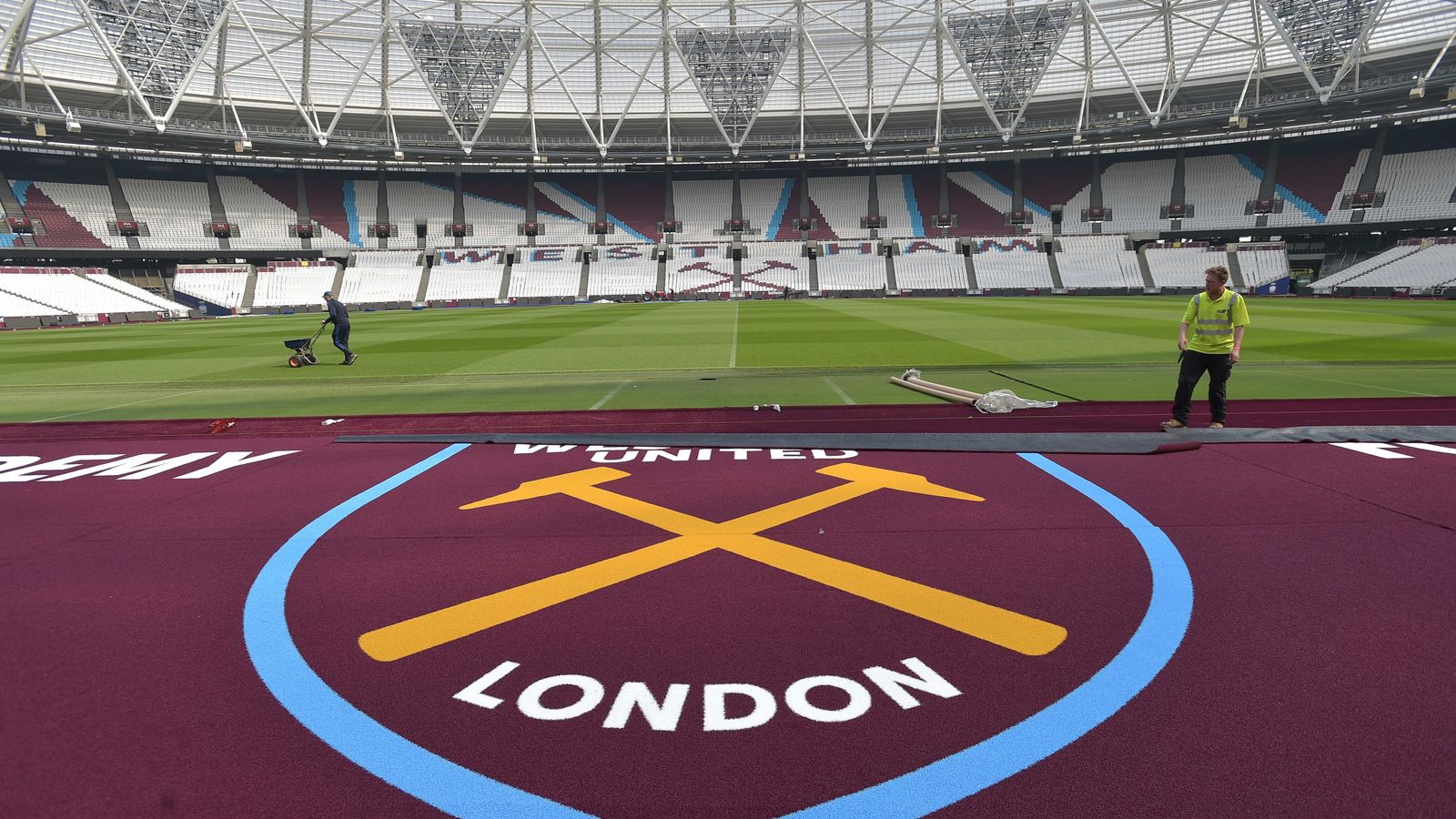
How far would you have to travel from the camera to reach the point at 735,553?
4.16 metres

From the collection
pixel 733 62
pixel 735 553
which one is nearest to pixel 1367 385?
pixel 735 553

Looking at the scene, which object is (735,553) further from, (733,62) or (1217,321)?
(733,62)

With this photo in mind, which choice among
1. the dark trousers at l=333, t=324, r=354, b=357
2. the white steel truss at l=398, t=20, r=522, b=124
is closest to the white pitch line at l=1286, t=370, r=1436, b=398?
the dark trousers at l=333, t=324, r=354, b=357

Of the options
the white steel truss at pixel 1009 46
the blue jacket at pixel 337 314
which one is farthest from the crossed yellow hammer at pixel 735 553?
the white steel truss at pixel 1009 46

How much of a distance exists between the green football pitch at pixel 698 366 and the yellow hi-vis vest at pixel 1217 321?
2.20 metres

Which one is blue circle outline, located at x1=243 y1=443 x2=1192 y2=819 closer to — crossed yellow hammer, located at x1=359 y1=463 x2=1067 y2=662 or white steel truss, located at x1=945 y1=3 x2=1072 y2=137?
crossed yellow hammer, located at x1=359 y1=463 x2=1067 y2=662

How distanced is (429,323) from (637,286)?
2989 cm

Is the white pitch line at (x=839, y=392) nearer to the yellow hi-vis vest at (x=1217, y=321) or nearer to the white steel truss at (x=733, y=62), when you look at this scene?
the yellow hi-vis vest at (x=1217, y=321)

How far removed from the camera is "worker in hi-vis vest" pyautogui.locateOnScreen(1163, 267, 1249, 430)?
25.0 feet

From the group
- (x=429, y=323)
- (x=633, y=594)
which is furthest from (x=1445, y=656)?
(x=429, y=323)

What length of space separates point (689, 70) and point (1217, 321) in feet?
181

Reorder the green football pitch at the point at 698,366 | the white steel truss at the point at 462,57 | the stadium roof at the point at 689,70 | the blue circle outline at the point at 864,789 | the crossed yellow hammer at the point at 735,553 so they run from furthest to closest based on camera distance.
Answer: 1. the white steel truss at the point at 462,57
2. the stadium roof at the point at 689,70
3. the green football pitch at the point at 698,366
4. the crossed yellow hammer at the point at 735,553
5. the blue circle outline at the point at 864,789

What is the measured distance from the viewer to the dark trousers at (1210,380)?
7.67 m

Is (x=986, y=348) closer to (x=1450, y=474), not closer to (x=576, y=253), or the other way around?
(x=1450, y=474)
